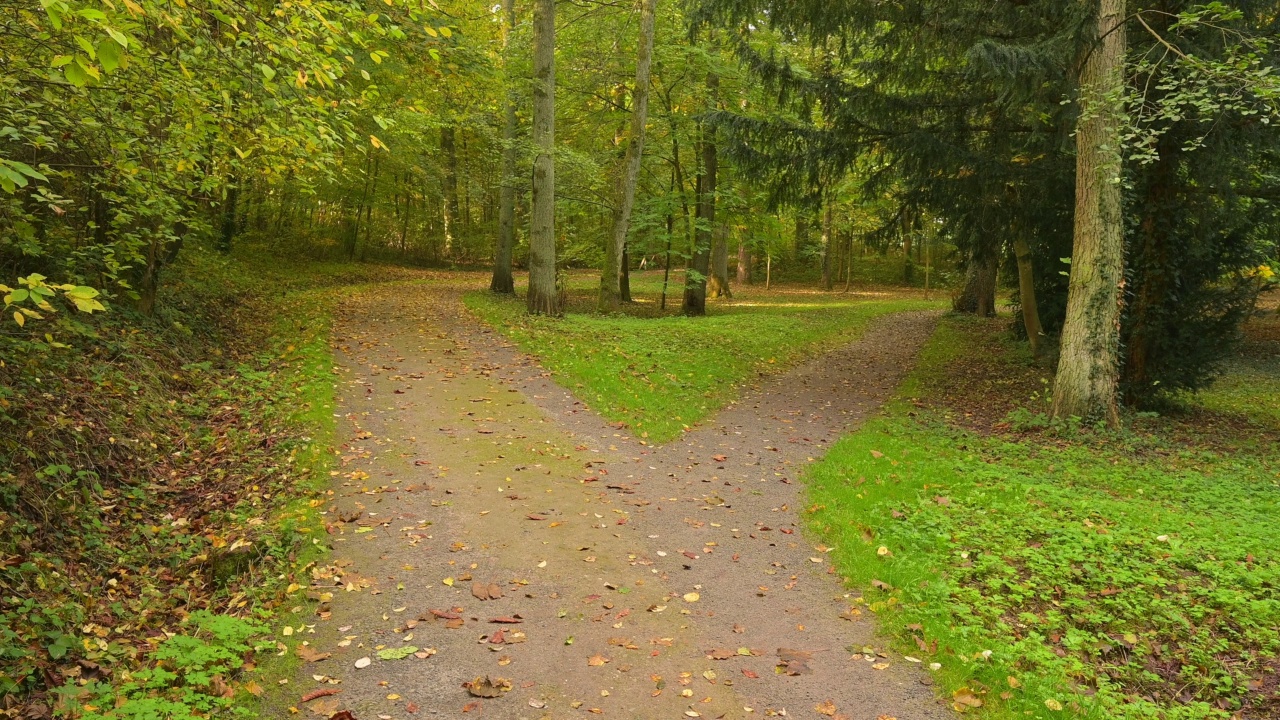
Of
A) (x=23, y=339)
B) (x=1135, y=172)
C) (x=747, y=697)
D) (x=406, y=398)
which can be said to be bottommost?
(x=747, y=697)

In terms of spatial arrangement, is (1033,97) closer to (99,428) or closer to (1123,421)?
(1123,421)

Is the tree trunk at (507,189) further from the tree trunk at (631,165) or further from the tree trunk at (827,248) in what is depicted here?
the tree trunk at (827,248)

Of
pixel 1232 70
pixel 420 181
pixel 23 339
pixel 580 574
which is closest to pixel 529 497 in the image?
pixel 580 574

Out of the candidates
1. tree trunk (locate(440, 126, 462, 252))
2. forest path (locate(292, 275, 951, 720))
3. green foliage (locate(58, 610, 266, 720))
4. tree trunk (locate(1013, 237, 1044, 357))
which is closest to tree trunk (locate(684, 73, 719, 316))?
tree trunk (locate(1013, 237, 1044, 357))

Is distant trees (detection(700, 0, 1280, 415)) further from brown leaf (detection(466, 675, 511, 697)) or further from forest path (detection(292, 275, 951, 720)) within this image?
brown leaf (detection(466, 675, 511, 697))

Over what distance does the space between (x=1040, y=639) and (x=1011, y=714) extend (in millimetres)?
866

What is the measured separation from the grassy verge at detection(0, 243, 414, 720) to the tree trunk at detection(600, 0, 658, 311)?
10.0 m

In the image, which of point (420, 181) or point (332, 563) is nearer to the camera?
point (332, 563)

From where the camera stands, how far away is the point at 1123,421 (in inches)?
408

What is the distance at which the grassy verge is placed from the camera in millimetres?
3891

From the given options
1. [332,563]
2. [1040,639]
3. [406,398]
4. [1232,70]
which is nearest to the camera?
[1040,639]

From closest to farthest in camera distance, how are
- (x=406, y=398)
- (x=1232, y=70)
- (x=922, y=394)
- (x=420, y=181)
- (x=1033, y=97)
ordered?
(x=1232, y=70) → (x=406, y=398) → (x=1033, y=97) → (x=922, y=394) → (x=420, y=181)

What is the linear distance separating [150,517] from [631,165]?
1467 cm

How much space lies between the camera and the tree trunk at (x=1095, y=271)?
9695mm
